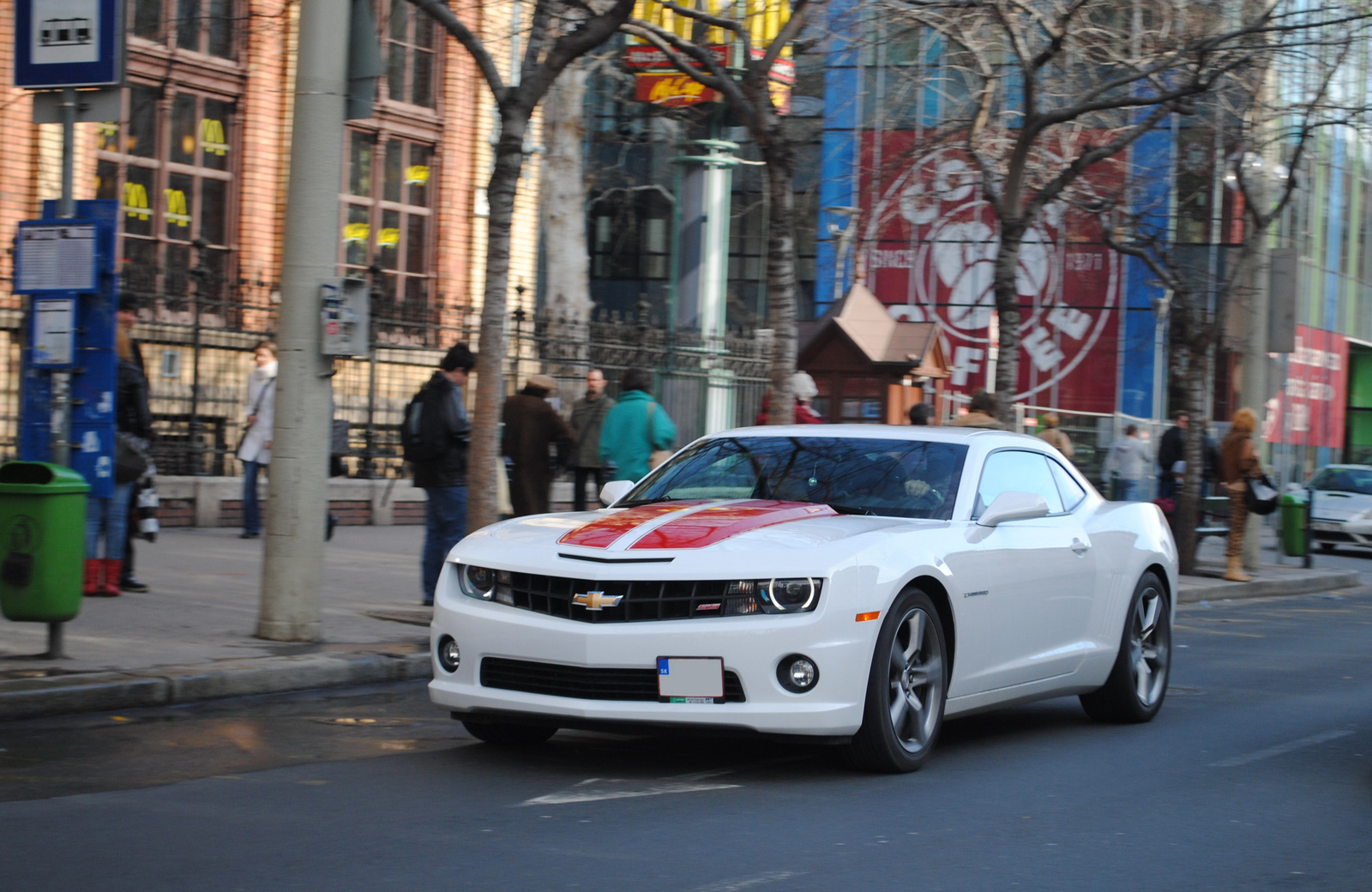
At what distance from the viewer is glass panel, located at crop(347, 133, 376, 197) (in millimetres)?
24359

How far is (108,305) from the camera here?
9281mm

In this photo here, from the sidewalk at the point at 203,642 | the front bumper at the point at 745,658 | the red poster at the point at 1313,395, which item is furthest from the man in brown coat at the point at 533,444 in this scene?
Result: the red poster at the point at 1313,395

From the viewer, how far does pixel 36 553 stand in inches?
320

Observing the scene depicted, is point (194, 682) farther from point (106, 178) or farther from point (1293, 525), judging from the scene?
point (1293, 525)

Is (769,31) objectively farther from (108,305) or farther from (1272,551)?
(108,305)

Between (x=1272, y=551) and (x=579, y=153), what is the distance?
13.3 meters

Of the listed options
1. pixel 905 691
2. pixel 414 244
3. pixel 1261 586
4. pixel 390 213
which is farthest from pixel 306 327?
pixel 414 244

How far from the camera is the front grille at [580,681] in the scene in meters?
6.33

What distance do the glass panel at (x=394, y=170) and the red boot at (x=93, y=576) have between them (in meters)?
14.4

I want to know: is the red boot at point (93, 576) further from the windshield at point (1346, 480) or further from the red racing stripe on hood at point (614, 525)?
the windshield at point (1346, 480)

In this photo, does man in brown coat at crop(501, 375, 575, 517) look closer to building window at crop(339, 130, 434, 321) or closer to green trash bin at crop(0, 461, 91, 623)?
green trash bin at crop(0, 461, 91, 623)

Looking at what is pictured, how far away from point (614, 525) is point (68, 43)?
421 centimetres

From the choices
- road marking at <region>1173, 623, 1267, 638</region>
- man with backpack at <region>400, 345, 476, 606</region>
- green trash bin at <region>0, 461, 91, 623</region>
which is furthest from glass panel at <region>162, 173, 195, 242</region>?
green trash bin at <region>0, 461, 91, 623</region>

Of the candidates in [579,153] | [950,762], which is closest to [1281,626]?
[950,762]
